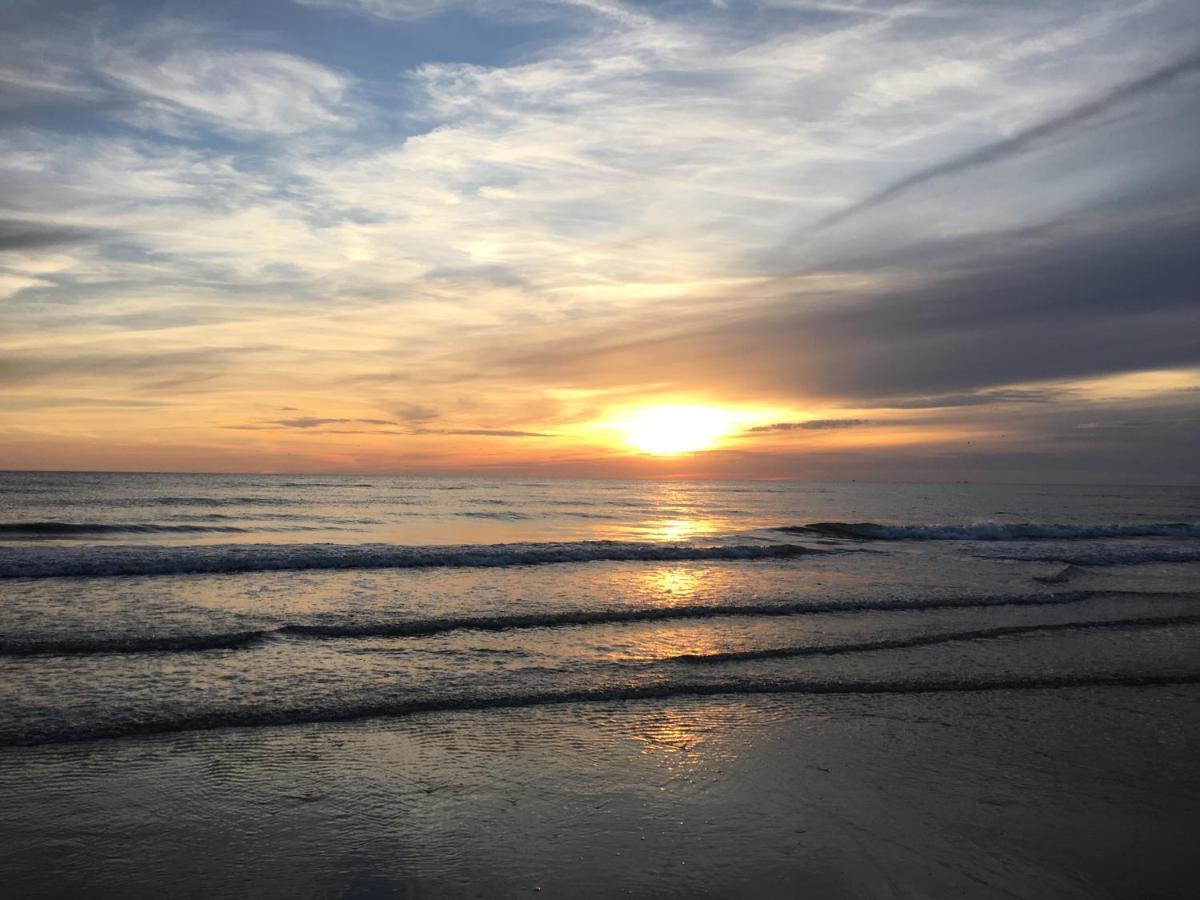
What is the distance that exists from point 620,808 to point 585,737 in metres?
1.85

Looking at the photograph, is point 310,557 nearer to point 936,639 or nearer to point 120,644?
point 120,644

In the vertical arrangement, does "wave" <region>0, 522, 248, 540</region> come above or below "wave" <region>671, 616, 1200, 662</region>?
above

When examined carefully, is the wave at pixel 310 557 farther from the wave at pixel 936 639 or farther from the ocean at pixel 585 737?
the wave at pixel 936 639

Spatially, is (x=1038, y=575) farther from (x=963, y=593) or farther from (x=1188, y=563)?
(x=1188, y=563)

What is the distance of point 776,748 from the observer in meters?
8.16

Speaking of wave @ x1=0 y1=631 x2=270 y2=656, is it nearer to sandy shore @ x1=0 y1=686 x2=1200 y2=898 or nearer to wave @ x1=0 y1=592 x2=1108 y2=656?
wave @ x1=0 y1=592 x2=1108 y2=656

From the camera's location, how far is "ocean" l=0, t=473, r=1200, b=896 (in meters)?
5.62

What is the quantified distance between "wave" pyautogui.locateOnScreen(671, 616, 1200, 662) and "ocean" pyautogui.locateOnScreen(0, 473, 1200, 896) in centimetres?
10

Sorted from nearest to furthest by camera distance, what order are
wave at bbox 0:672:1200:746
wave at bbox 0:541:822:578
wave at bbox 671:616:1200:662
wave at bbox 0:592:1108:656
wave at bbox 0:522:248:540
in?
wave at bbox 0:672:1200:746, wave at bbox 0:592:1108:656, wave at bbox 671:616:1200:662, wave at bbox 0:541:822:578, wave at bbox 0:522:248:540

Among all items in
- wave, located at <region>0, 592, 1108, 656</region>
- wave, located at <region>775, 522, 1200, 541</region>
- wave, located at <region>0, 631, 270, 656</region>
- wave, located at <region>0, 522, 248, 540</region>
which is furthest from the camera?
wave, located at <region>775, 522, 1200, 541</region>

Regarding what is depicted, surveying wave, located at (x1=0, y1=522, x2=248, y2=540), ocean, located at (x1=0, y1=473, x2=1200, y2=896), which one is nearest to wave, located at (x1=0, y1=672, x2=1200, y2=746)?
ocean, located at (x1=0, y1=473, x2=1200, y2=896)

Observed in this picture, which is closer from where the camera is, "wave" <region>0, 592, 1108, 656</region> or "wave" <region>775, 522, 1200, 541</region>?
"wave" <region>0, 592, 1108, 656</region>

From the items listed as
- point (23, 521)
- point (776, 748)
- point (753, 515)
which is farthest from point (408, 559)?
point (753, 515)

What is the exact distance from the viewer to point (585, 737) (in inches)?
328
